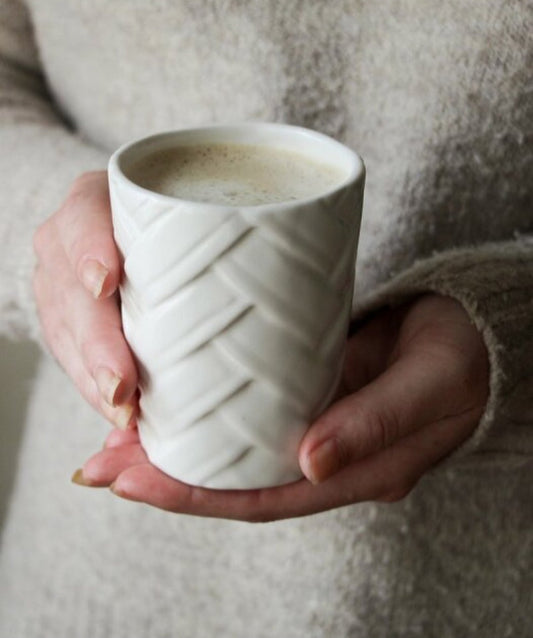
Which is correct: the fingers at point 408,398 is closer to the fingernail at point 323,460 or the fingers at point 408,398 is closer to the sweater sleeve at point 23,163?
the fingernail at point 323,460

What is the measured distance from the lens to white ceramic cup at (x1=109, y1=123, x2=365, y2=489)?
1.08ft

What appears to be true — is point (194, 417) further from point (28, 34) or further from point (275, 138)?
point (28, 34)

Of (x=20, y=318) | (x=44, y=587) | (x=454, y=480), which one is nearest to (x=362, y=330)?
(x=454, y=480)

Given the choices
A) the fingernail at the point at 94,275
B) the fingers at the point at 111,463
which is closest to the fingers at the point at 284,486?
the fingers at the point at 111,463

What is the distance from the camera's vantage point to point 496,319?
447 millimetres

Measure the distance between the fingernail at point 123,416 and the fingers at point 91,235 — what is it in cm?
6

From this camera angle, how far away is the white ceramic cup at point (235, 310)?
329 millimetres

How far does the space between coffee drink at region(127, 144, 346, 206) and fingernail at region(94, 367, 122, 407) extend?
9cm

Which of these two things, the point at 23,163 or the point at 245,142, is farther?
the point at 23,163

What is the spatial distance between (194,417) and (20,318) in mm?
285

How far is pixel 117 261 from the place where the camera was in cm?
38

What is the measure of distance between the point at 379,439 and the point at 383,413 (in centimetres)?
1

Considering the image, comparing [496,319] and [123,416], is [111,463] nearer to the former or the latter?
[123,416]

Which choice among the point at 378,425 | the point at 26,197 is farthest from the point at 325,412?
the point at 26,197
